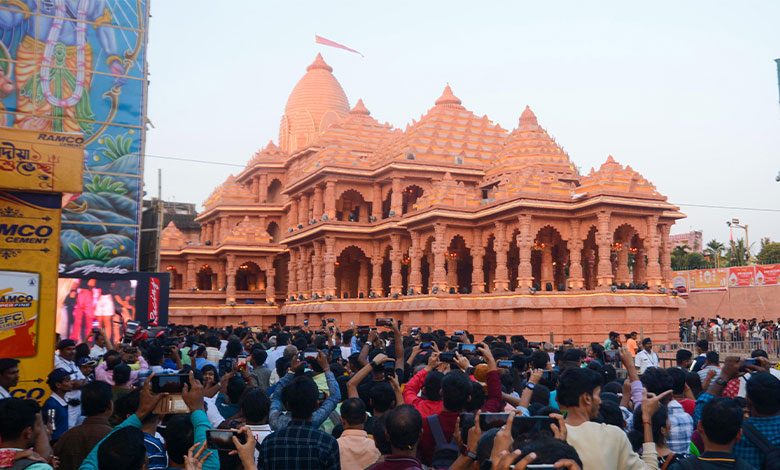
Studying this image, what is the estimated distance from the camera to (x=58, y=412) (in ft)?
23.1

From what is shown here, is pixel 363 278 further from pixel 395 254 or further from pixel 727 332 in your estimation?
pixel 727 332

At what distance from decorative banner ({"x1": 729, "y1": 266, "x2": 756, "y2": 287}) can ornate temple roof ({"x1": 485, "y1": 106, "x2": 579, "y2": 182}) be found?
10988 millimetres

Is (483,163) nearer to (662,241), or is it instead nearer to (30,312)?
(662,241)

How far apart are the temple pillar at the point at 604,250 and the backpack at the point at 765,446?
23443 mm

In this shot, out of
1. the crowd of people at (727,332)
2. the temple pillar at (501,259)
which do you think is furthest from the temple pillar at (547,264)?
the crowd of people at (727,332)

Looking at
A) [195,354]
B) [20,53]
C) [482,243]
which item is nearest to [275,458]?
[195,354]

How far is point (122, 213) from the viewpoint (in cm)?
3256

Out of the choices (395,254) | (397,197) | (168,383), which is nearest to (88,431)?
(168,383)

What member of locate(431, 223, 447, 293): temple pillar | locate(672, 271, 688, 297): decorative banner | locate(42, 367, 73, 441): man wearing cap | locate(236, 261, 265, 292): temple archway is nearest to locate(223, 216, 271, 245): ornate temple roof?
locate(236, 261, 265, 292): temple archway

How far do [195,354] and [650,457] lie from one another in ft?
28.2

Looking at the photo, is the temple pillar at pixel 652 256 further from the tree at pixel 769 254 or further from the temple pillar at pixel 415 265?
the tree at pixel 769 254

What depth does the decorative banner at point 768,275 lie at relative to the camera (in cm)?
3909

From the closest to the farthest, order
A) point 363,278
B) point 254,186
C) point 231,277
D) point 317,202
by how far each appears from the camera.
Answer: point 363,278
point 317,202
point 231,277
point 254,186

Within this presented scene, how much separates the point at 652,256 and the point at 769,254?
36.4m
